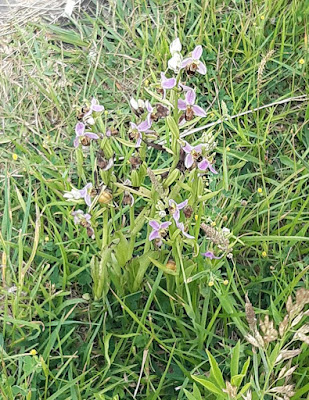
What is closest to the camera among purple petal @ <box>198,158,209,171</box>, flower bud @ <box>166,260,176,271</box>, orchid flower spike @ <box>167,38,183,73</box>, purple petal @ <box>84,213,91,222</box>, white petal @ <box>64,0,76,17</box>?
orchid flower spike @ <box>167,38,183,73</box>

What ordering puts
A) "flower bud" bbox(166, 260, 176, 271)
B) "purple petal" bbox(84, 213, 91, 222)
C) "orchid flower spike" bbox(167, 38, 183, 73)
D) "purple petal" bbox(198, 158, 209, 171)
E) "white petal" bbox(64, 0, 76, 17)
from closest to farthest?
"orchid flower spike" bbox(167, 38, 183, 73)
"purple petal" bbox(198, 158, 209, 171)
"purple petal" bbox(84, 213, 91, 222)
"flower bud" bbox(166, 260, 176, 271)
"white petal" bbox(64, 0, 76, 17)

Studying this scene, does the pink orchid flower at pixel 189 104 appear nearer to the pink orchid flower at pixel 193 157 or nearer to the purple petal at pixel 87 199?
the pink orchid flower at pixel 193 157

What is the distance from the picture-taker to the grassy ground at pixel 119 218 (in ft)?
4.47

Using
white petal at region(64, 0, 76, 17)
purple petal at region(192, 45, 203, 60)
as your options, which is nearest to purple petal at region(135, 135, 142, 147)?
purple petal at region(192, 45, 203, 60)

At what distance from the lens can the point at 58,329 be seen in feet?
4.59

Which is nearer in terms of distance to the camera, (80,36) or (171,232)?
(171,232)

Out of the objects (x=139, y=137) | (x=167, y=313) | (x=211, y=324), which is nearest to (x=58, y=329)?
(x=167, y=313)

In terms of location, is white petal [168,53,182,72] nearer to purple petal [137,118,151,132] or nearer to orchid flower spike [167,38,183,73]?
orchid flower spike [167,38,183,73]

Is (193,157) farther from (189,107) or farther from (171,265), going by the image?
(171,265)

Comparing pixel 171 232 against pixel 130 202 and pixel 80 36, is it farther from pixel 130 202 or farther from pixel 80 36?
pixel 80 36

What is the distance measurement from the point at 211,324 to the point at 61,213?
23.6 inches

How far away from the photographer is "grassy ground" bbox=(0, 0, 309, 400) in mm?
1362

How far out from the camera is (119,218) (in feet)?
5.47

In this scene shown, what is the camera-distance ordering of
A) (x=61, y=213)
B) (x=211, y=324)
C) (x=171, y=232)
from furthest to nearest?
(x=61, y=213)
(x=211, y=324)
(x=171, y=232)
